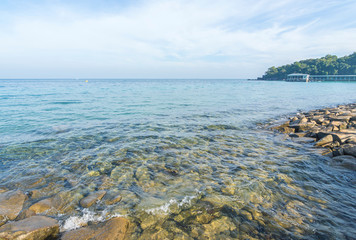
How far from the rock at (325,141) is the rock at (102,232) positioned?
9.48m

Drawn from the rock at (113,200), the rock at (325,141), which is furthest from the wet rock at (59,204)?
the rock at (325,141)

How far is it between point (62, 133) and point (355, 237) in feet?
42.9

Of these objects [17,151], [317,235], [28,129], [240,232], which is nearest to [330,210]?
[317,235]

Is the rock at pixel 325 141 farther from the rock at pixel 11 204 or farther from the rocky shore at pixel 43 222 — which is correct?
the rock at pixel 11 204

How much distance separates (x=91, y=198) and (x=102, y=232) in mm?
1494

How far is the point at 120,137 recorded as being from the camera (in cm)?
1045

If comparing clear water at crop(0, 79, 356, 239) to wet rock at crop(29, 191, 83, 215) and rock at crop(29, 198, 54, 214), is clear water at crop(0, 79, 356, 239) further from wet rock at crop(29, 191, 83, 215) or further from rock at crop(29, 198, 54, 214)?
rock at crop(29, 198, 54, 214)

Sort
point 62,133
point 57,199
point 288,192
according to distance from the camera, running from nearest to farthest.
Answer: point 57,199, point 288,192, point 62,133

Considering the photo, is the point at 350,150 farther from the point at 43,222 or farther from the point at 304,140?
Result: the point at 43,222

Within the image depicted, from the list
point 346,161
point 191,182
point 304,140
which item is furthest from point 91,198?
point 304,140

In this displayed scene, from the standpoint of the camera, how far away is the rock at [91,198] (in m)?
4.74

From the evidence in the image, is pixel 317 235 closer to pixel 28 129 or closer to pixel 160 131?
pixel 160 131

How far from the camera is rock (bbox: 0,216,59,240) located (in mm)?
3432

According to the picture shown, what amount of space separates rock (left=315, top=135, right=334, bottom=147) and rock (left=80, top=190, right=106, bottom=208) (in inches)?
384
